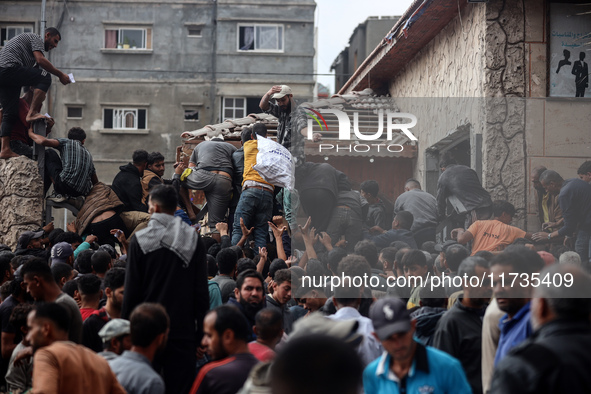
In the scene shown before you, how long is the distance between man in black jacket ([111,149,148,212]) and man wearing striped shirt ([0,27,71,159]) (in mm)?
1419

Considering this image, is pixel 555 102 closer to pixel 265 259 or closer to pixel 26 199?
pixel 265 259

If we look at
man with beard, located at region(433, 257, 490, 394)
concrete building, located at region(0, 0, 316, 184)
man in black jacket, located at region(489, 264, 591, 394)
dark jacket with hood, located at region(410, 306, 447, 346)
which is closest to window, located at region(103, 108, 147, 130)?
concrete building, located at region(0, 0, 316, 184)

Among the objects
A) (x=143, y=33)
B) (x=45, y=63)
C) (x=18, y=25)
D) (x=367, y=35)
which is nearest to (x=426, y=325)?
(x=45, y=63)

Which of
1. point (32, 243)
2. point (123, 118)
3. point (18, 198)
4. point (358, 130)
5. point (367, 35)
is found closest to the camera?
point (358, 130)

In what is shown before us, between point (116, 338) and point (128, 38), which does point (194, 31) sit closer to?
point (128, 38)

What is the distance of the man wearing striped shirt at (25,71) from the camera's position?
1020 cm

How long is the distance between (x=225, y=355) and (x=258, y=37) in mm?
25852

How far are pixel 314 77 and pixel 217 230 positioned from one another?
62.9 feet

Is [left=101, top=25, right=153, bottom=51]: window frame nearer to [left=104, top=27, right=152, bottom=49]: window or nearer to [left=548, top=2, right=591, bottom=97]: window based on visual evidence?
[left=104, top=27, right=152, bottom=49]: window

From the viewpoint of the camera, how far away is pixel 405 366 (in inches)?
150

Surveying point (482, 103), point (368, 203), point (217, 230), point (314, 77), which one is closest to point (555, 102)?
point (482, 103)

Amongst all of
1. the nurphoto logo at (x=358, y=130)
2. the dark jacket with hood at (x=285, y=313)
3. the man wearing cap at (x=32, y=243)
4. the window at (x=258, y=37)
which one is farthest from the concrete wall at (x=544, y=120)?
the window at (x=258, y=37)

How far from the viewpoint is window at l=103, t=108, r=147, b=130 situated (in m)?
28.3

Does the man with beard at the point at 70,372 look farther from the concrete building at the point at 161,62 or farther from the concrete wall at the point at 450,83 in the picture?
the concrete building at the point at 161,62
